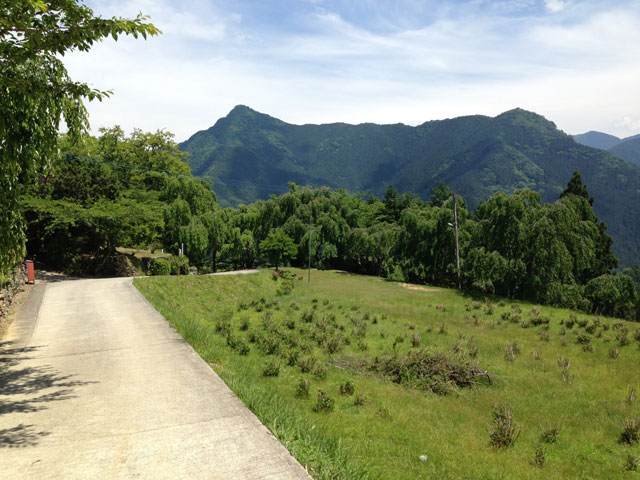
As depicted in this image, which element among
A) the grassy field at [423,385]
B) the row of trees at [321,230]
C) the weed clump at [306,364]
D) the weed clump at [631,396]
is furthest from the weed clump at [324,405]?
the row of trees at [321,230]

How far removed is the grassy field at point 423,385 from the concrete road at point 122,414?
1.67 feet

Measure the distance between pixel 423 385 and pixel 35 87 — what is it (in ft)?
34.6

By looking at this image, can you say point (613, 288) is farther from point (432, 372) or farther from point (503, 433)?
point (503, 433)

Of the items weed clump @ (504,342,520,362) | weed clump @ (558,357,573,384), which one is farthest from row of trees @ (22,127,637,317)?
weed clump @ (558,357,573,384)

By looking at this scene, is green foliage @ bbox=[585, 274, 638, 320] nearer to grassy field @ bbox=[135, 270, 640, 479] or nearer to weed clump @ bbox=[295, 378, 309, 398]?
grassy field @ bbox=[135, 270, 640, 479]

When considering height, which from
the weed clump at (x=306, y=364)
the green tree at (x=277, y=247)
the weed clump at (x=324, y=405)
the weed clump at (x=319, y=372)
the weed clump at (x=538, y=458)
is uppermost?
the green tree at (x=277, y=247)

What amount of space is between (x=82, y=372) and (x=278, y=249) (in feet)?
93.4

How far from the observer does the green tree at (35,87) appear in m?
5.53

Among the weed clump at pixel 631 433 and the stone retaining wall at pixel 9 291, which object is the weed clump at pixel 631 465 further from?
the stone retaining wall at pixel 9 291

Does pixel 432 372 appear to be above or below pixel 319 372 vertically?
below

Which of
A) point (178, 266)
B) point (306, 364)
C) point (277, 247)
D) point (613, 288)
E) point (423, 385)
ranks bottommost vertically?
point (613, 288)

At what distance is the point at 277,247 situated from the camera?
35750 millimetres

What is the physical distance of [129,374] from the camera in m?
7.29

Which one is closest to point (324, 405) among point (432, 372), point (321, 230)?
point (432, 372)
